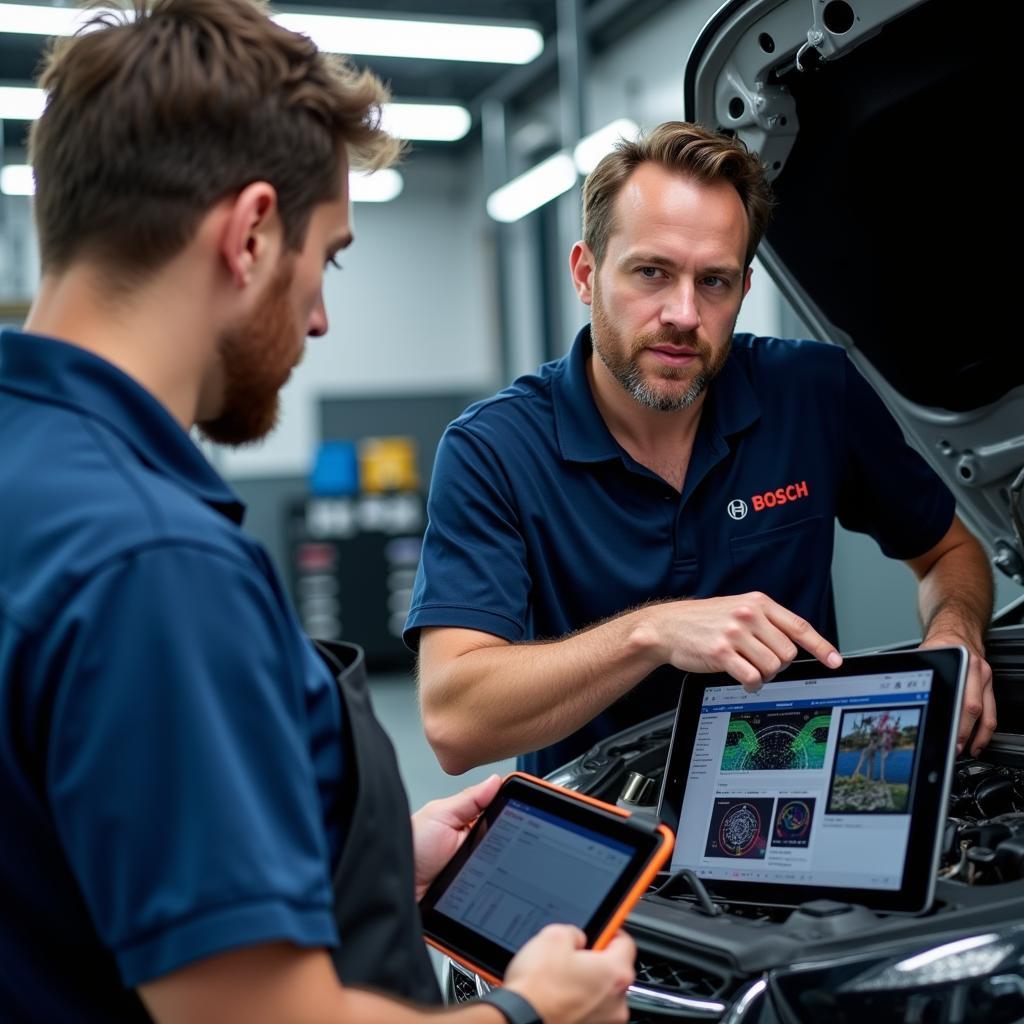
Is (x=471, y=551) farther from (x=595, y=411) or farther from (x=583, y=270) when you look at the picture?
(x=583, y=270)

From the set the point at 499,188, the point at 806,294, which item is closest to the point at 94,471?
the point at 806,294

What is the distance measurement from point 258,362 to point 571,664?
710mm

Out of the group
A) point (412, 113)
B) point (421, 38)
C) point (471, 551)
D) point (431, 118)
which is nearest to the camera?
point (471, 551)

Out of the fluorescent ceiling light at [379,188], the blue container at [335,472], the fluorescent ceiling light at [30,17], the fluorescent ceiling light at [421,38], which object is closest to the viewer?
the fluorescent ceiling light at [30,17]

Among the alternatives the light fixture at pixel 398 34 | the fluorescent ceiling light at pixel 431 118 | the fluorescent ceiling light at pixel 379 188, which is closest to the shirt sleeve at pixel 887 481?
the light fixture at pixel 398 34

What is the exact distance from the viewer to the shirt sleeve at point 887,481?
187cm

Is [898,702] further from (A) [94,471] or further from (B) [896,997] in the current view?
(A) [94,471]

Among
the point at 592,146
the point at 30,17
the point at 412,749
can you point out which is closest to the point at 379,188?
the point at 592,146

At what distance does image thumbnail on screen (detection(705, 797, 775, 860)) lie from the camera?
118cm

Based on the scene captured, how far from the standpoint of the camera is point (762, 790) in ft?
3.94

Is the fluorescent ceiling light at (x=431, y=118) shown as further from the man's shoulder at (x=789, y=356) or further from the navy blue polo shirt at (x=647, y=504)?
the navy blue polo shirt at (x=647, y=504)

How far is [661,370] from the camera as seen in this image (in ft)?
5.54

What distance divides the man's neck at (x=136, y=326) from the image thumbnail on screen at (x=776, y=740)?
70 centimetres

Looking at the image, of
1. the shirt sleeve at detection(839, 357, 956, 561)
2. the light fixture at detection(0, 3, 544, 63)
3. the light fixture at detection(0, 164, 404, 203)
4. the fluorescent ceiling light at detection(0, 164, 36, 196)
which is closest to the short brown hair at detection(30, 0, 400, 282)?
the shirt sleeve at detection(839, 357, 956, 561)
